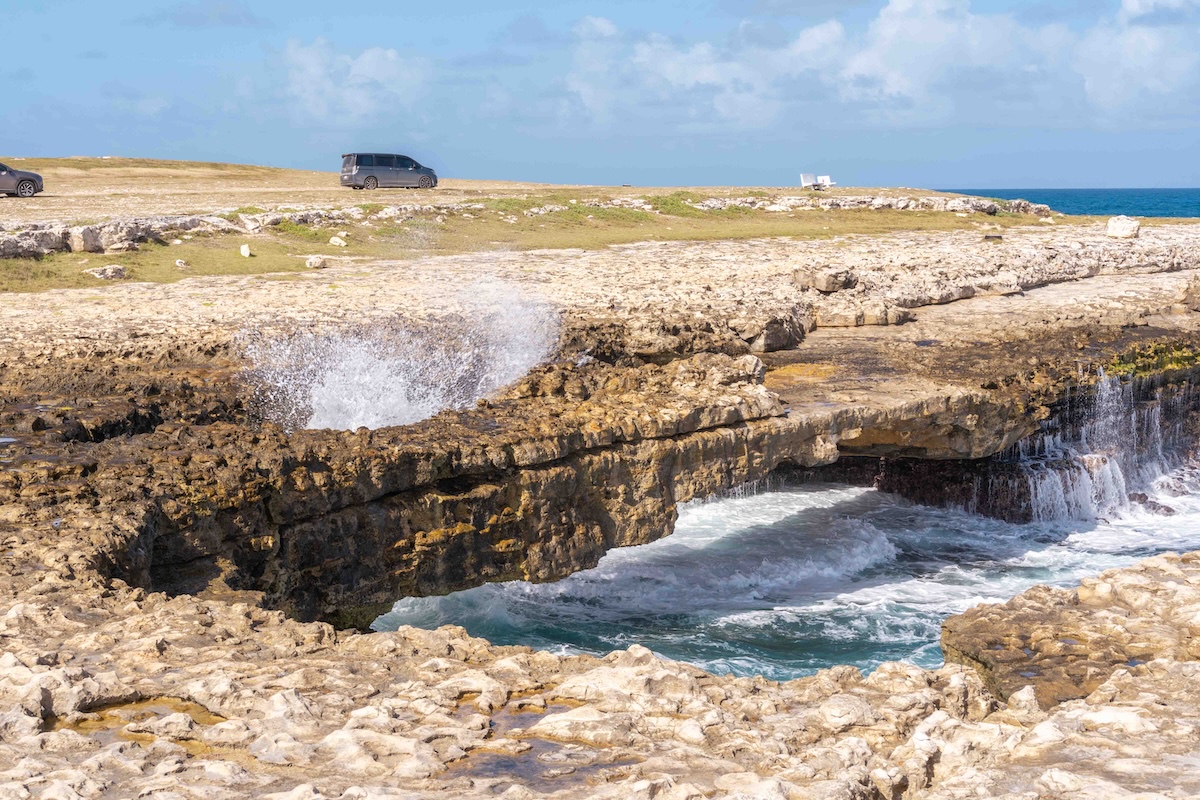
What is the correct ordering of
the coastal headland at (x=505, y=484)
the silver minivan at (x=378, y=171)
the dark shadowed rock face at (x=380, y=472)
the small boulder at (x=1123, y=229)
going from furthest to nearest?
1. the silver minivan at (x=378, y=171)
2. the small boulder at (x=1123, y=229)
3. the dark shadowed rock face at (x=380, y=472)
4. the coastal headland at (x=505, y=484)

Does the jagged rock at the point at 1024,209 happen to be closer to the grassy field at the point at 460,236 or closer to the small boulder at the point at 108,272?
the grassy field at the point at 460,236

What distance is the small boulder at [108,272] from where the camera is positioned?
17125 mm

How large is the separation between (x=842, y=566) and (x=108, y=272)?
1118 cm

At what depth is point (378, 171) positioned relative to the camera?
36.0m

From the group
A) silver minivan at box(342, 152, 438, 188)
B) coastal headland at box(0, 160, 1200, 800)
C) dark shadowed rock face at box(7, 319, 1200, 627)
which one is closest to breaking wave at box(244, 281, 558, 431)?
coastal headland at box(0, 160, 1200, 800)

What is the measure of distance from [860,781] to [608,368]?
823cm

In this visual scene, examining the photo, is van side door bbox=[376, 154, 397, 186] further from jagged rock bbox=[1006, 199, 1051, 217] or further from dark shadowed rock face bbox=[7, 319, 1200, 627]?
dark shadowed rock face bbox=[7, 319, 1200, 627]

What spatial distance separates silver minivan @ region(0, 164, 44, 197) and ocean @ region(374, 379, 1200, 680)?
22180mm

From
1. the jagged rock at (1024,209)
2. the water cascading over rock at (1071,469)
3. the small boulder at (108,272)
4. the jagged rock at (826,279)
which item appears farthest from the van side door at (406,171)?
the water cascading over rock at (1071,469)

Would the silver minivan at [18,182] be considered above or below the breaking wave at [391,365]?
above

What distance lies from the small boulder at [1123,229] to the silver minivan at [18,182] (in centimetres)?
2550

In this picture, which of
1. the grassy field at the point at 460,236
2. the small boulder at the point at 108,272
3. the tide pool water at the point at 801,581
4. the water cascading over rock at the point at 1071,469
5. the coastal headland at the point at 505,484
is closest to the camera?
the coastal headland at the point at 505,484

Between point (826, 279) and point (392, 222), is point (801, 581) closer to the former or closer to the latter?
point (826, 279)

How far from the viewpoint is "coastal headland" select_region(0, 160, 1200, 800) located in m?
4.54
